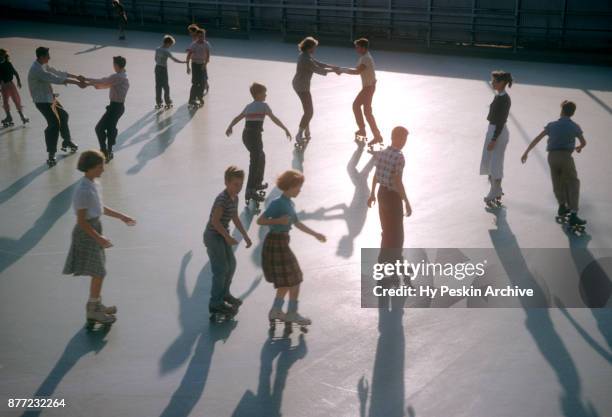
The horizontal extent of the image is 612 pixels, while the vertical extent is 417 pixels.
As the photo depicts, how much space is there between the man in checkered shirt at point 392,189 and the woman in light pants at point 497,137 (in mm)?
2483

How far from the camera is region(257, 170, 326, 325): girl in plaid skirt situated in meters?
7.12

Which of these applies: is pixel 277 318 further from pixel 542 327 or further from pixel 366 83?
pixel 366 83

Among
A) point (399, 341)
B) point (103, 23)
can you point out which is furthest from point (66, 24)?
point (399, 341)

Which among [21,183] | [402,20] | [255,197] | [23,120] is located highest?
[402,20]

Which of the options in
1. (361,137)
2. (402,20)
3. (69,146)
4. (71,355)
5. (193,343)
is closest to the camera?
(71,355)

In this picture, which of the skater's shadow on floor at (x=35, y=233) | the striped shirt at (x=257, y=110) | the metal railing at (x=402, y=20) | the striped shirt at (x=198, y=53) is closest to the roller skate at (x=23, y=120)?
the striped shirt at (x=198, y=53)

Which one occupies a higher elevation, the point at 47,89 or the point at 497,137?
Answer: the point at 47,89

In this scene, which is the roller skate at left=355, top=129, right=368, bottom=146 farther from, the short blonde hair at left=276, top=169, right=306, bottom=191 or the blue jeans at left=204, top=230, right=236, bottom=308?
the short blonde hair at left=276, top=169, right=306, bottom=191

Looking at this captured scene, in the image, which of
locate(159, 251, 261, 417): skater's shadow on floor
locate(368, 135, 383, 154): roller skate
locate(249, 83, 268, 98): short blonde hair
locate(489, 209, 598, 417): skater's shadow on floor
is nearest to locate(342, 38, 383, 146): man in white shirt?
locate(368, 135, 383, 154): roller skate

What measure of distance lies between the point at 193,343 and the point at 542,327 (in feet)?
11.0

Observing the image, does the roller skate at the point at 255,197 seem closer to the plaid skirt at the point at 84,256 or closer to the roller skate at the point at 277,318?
the roller skate at the point at 277,318

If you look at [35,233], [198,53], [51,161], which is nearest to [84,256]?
[35,233]

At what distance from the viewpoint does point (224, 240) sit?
24.5 feet

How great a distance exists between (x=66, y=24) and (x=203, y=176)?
892 inches
